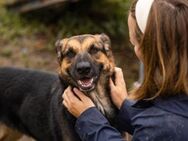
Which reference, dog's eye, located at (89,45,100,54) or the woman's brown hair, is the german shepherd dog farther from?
the woman's brown hair

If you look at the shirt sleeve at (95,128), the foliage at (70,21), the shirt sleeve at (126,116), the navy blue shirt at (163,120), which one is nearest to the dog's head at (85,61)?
the shirt sleeve at (126,116)

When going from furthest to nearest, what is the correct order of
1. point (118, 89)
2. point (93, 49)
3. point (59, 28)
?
point (59, 28), point (93, 49), point (118, 89)

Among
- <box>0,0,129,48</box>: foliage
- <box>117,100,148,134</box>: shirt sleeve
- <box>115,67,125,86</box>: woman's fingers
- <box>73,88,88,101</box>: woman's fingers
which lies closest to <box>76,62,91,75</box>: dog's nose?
<box>73,88,88,101</box>: woman's fingers

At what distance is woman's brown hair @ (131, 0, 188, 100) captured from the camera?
250 cm

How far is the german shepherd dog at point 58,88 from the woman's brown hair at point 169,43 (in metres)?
1.16

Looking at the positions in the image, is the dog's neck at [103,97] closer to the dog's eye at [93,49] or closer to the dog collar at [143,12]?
the dog's eye at [93,49]

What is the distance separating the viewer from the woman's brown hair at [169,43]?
8.20ft

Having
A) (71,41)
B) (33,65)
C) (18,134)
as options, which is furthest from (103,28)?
(71,41)

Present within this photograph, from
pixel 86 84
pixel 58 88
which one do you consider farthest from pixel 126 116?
pixel 58 88

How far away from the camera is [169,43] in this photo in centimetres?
251

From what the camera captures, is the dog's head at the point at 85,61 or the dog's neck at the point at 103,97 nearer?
the dog's head at the point at 85,61

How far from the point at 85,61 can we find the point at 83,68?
7 cm

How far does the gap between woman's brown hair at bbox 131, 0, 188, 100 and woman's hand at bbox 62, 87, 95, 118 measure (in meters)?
0.79

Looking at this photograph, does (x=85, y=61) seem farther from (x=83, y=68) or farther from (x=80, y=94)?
(x=80, y=94)
